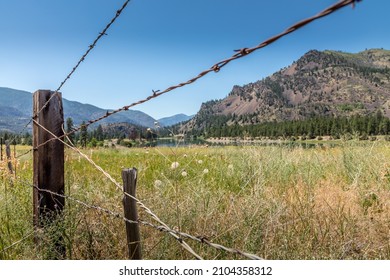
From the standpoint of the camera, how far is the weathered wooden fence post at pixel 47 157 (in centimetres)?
242

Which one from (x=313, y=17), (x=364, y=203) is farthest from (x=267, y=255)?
(x=364, y=203)

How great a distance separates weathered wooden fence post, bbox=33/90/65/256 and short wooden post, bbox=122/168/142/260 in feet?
2.38

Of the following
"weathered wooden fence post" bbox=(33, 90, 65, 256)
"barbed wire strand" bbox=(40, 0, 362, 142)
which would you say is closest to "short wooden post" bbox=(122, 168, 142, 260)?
"barbed wire strand" bbox=(40, 0, 362, 142)

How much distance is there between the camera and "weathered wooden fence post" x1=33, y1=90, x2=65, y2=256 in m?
2.42

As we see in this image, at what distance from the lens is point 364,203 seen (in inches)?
150

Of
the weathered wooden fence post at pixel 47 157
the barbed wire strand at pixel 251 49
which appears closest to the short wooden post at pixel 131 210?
the barbed wire strand at pixel 251 49

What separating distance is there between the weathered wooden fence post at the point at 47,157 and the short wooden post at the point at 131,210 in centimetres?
72

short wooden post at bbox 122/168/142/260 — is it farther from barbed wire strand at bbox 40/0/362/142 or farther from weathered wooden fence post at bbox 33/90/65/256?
weathered wooden fence post at bbox 33/90/65/256

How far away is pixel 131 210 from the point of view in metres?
1.82

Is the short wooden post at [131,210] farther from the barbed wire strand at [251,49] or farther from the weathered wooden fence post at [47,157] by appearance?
the weathered wooden fence post at [47,157]

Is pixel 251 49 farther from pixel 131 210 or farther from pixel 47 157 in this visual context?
pixel 47 157
